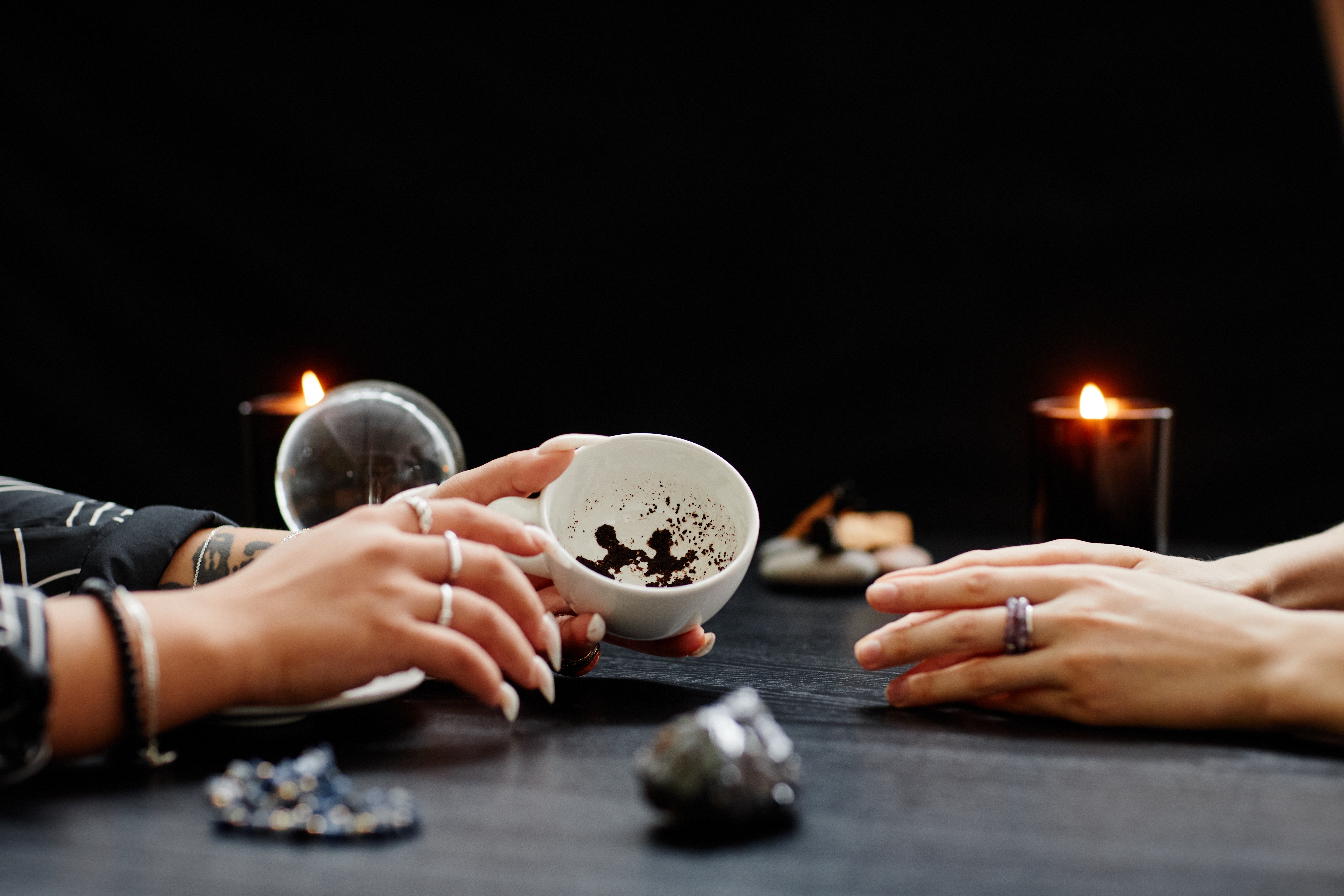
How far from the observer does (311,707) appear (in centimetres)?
71

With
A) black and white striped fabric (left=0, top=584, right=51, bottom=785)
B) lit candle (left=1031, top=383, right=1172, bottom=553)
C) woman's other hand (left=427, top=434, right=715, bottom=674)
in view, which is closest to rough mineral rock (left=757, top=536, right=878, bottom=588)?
lit candle (left=1031, top=383, right=1172, bottom=553)

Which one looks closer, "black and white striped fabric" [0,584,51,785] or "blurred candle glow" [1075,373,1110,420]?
"black and white striped fabric" [0,584,51,785]

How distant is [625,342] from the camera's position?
6.08 ft

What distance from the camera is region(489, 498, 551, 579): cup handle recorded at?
0.82 meters

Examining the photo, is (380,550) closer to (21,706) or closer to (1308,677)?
(21,706)

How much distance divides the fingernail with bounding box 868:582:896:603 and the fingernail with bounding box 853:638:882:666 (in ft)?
0.09

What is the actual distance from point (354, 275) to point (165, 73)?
0.43 m

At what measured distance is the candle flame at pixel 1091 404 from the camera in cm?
114

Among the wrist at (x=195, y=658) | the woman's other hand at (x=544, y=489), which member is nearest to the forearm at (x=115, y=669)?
the wrist at (x=195, y=658)

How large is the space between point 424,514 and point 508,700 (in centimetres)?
14

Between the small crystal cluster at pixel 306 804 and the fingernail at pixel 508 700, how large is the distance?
4.3 inches

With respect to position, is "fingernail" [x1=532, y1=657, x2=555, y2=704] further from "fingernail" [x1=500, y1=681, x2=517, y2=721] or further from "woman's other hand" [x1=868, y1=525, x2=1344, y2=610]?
"woman's other hand" [x1=868, y1=525, x2=1344, y2=610]

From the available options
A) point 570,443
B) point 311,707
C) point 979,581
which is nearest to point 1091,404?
point 979,581

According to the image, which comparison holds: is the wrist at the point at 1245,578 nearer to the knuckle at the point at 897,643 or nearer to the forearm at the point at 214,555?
the knuckle at the point at 897,643
